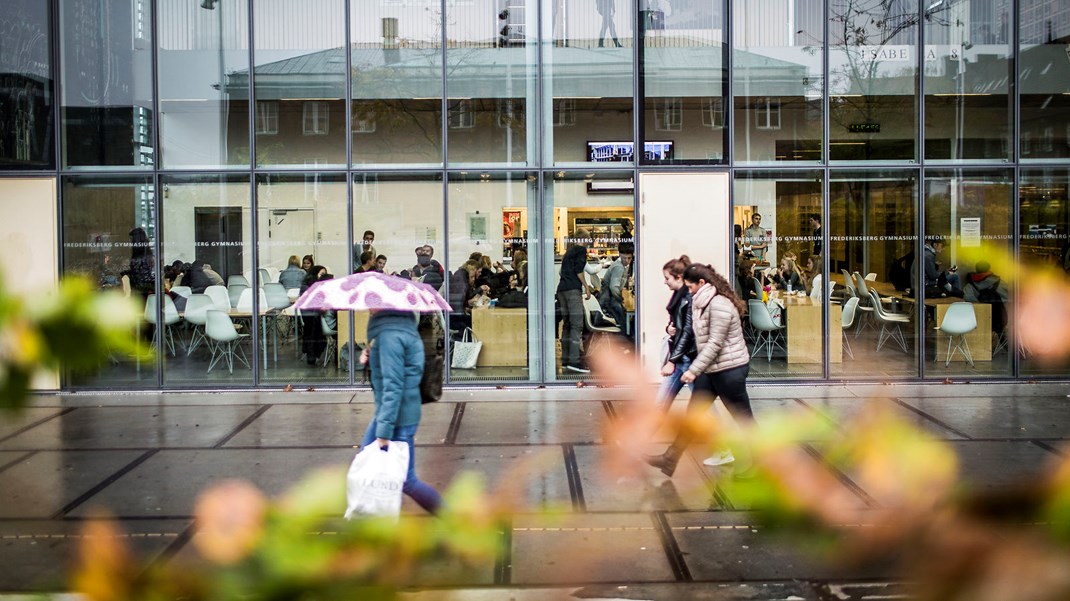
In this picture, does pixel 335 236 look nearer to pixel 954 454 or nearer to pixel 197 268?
pixel 197 268

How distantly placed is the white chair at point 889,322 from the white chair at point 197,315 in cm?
935

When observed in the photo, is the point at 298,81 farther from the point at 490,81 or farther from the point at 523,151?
the point at 523,151

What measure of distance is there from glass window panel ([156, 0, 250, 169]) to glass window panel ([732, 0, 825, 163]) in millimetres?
6853

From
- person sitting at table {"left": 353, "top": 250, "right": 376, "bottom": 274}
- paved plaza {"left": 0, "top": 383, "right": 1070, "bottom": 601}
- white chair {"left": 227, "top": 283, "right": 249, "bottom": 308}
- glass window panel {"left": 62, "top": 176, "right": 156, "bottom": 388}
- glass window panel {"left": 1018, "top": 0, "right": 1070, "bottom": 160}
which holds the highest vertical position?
glass window panel {"left": 1018, "top": 0, "right": 1070, "bottom": 160}

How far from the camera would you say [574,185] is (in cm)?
1394

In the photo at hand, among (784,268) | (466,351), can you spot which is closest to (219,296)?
(466,351)

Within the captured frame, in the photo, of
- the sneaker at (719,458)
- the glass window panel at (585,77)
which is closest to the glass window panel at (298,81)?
the glass window panel at (585,77)

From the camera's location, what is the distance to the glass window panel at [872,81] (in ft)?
46.0

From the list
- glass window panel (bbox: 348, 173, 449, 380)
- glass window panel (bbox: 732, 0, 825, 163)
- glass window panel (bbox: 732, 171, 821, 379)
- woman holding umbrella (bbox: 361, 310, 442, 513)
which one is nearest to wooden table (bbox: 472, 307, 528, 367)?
glass window panel (bbox: 348, 173, 449, 380)

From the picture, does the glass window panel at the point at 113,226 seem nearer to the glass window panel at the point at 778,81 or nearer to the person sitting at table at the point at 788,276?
the glass window panel at the point at 778,81

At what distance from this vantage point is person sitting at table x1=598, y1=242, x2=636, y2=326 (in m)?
13.9

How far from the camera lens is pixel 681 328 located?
31.4 ft

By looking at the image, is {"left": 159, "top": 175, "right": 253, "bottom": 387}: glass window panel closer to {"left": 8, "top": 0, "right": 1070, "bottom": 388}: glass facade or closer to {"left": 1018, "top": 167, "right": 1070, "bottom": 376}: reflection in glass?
{"left": 8, "top": 0, "right": 1070, "bottom": 388}: glass facade

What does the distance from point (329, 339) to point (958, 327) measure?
29.2ft
